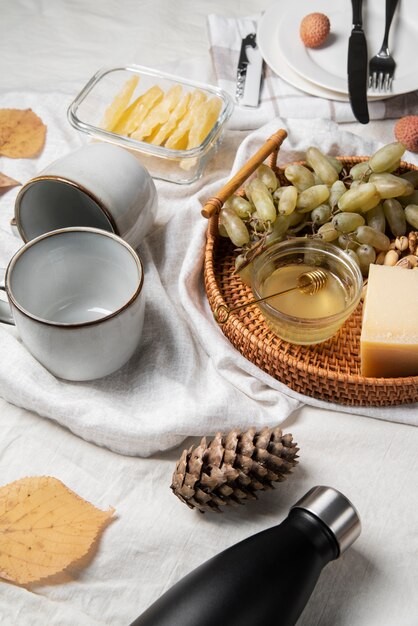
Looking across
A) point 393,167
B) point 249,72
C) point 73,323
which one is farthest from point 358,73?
point 73,323

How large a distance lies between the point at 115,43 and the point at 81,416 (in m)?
0.72

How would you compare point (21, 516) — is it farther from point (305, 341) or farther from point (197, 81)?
point (197, 81)

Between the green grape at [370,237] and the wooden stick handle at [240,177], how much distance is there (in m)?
0.13

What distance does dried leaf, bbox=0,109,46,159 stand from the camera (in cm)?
101

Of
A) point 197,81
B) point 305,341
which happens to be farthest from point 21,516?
point 197,81

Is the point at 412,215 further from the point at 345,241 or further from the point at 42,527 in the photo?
the point at 42,527

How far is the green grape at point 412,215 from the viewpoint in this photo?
840 mm

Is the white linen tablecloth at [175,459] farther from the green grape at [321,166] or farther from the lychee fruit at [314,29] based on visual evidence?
the lychee fruit at [314,29]

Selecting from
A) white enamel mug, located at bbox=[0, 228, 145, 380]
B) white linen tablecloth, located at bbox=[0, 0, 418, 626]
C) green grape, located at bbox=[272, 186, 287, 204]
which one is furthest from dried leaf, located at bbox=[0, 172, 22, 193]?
green grape, located at bbox=[272, 186, 287, 204]

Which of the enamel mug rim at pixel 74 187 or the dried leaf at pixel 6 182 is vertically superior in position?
the enamel mug rim at pixel 74 187

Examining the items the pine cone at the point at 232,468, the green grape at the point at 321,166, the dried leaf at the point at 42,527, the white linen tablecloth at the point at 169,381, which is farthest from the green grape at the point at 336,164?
the dried leaf at the point at 42,527

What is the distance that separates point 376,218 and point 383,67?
0.35 m

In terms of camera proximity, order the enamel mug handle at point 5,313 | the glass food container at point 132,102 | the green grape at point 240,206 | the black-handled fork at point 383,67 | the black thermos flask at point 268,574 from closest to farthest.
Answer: the black thermos flask at point 268,574, the enamel mug handle at point 5,313, the green grape at point 240,206, the glass food container at point 132,102, the black-handled fork at point 383,67

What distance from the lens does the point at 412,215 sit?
0.84 m
